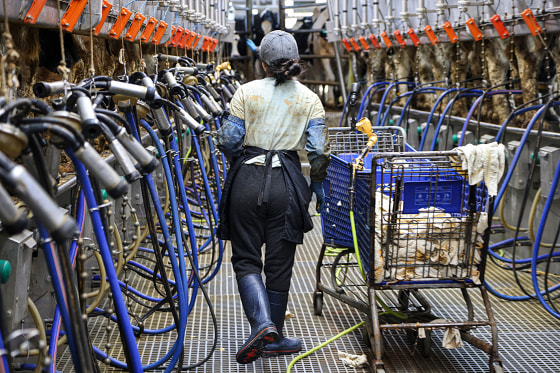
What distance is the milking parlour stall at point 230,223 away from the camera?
188 cm

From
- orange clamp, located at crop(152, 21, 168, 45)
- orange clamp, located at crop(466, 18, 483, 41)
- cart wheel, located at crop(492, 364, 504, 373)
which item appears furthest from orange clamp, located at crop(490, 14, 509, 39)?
cart wheel, located at crop(492, 364, 504, 373)

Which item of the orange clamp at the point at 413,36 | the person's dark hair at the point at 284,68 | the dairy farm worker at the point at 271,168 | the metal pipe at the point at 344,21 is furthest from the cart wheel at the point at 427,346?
the metal pipe at the point at 344,21

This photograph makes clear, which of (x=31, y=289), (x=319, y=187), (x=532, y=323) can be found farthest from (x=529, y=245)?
(x=31, y=289)

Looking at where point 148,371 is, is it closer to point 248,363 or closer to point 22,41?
point 248,363

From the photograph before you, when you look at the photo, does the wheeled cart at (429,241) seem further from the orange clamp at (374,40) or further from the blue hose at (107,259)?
the orange clamp at (374,40)

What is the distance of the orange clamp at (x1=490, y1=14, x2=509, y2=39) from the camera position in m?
5.84

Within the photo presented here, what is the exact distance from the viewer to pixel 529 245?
209 inches

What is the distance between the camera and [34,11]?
9.65ft

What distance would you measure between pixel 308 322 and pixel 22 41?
2.26 meters

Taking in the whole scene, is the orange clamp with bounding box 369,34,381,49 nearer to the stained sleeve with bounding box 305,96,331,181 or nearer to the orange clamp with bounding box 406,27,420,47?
the orange clamp with bounding box 406,27,420,47

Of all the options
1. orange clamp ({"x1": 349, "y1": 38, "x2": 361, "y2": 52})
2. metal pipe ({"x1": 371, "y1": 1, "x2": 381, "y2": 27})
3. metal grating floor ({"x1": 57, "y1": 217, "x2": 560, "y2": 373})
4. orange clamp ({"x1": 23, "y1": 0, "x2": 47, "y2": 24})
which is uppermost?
metal pipe ({"x1": 371, "y1": 1, "x2": 381, "y2": 27})

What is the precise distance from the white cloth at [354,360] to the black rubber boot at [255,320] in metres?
0.47

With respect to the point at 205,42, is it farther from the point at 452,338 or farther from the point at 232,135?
the point at 452,338

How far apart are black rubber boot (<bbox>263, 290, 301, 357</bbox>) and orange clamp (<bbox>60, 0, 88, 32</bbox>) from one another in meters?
1.68
